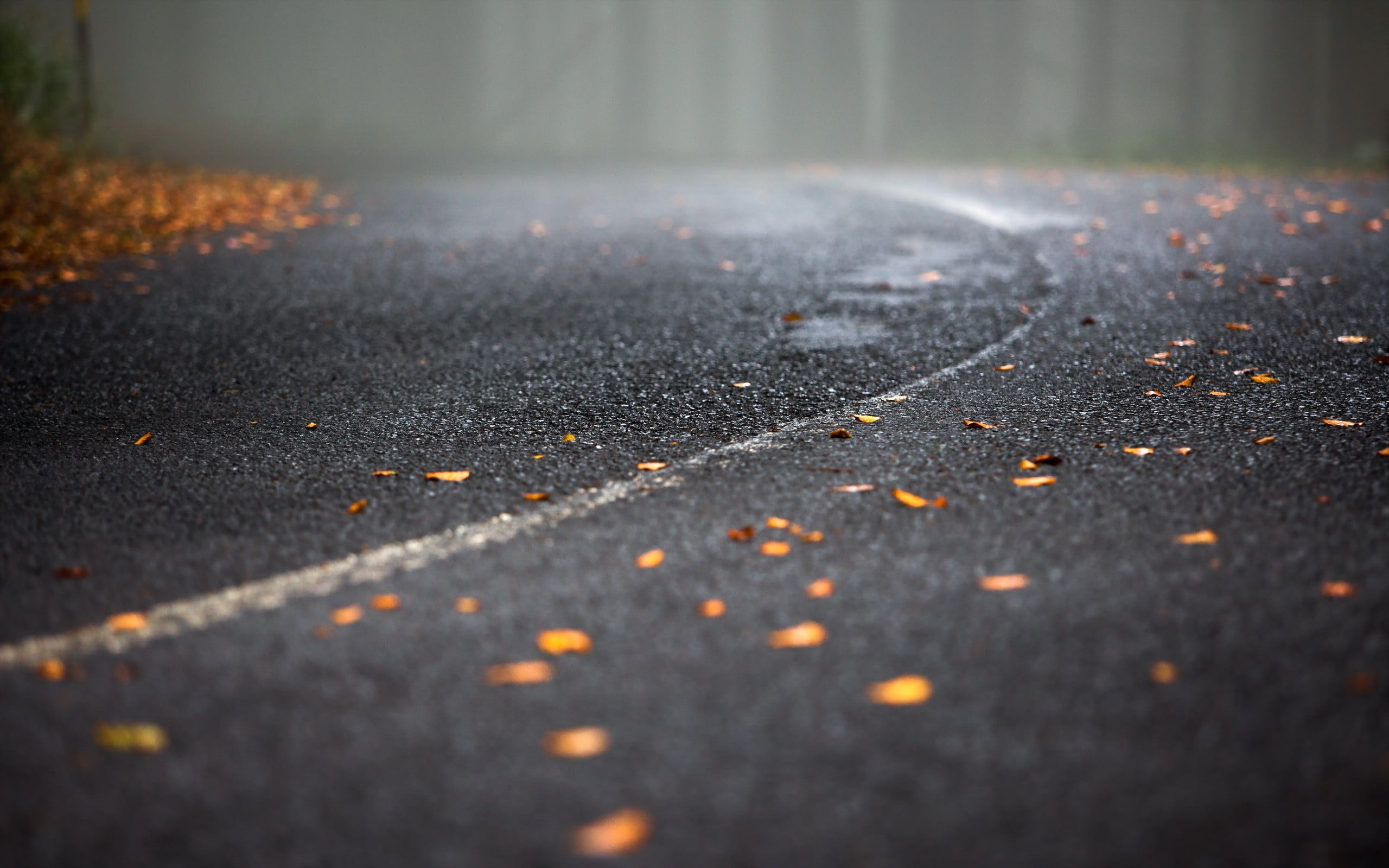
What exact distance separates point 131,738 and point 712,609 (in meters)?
1.60

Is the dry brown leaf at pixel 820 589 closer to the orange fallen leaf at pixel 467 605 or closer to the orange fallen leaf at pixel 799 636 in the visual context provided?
the orange fallen leaf at pixel 799 636

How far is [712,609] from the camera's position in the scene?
3137 mm

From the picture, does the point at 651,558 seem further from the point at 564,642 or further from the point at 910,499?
the point at 910,499

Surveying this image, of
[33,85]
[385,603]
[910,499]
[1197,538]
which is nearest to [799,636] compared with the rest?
[910,499]

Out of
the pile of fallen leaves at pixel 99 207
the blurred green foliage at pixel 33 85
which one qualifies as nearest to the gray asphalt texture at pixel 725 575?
the pile of fallen leaves at pixel 99 207

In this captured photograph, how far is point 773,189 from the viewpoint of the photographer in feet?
49.0

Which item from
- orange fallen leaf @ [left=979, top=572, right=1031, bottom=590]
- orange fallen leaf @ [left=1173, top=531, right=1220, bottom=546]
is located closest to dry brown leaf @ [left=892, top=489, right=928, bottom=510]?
orange fallen leaf @ [left=979, top=572, right=1031, bottom=590]

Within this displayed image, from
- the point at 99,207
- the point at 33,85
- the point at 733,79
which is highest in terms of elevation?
the point at 733,79

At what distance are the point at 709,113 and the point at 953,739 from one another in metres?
52.1

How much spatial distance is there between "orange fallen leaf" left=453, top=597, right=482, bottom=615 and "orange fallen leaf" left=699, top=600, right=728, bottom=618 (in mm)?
700

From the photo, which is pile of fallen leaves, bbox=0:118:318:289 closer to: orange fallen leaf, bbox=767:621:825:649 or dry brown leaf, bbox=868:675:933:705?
orange fallen leaf, bbox=767:621:825:649

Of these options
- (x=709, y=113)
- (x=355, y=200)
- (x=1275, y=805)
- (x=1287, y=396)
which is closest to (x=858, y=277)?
(x=1287, y=396)

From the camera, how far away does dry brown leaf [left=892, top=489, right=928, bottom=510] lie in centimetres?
388

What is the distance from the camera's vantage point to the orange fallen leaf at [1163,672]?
2691mm
